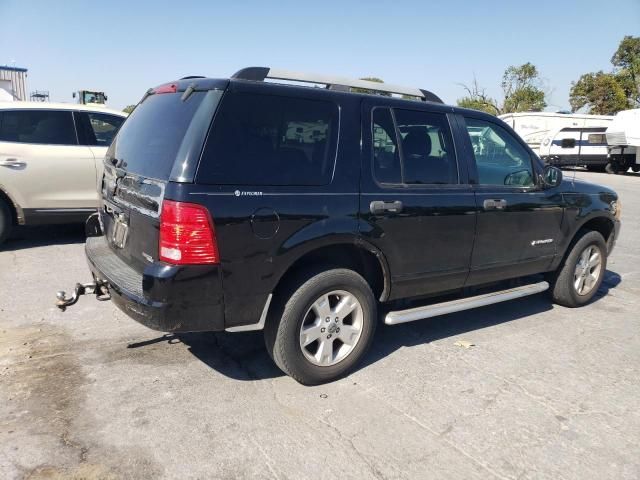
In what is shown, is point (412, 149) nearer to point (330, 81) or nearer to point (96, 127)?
point (330, 81)

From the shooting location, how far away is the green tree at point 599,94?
39.3m

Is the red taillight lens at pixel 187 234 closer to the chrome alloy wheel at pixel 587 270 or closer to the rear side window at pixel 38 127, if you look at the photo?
the chrome alloy wheel at pixel 587 270

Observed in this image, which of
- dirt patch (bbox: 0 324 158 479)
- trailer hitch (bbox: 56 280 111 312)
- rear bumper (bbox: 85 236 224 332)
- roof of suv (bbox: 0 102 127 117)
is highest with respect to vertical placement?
roof of suv (bbox: 0 102 127 117)

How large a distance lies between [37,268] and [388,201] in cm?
446

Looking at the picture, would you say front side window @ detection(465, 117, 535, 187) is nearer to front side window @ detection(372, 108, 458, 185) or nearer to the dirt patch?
front side window @ detection(372, 108, 458, 185)

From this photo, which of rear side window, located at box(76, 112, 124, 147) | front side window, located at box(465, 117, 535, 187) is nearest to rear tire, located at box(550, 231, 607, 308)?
front side window, located at box(465, 117, 535, 187)

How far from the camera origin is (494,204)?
423cm

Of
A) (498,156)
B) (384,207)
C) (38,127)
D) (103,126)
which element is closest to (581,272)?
(498,156)

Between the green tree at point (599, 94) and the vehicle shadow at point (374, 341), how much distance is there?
1613 inches

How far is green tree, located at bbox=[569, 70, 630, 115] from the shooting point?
3934 cm

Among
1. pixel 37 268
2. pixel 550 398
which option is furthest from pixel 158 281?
pixel 37 268

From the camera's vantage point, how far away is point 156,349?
13.1 feet

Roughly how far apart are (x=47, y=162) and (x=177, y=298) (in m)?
4.85

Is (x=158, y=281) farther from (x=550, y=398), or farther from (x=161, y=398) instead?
(x=550, y=398)
